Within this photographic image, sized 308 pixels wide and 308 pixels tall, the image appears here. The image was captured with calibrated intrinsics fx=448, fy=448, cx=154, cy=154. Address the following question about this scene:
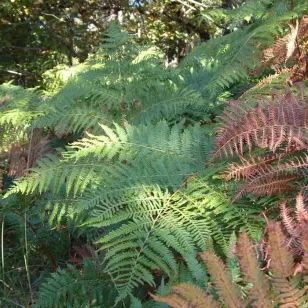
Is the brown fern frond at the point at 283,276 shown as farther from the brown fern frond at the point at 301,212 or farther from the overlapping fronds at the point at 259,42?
the overlapping fronds at the point at 259,42

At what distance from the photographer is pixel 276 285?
0.81 m

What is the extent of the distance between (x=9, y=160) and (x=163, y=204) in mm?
1195

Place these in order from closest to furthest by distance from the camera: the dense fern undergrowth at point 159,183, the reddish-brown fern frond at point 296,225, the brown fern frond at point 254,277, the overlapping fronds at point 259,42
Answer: the brown fern frond at point 254,277 → the reddish-brown fern frond at point 296,225 → the dense fern undergrowth at point 159,183 → the overlapping fronds at point 259,42

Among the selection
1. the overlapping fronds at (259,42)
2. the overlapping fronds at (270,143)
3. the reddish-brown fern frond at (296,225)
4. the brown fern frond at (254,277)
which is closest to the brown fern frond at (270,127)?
the overlapping fronds at (270,143)

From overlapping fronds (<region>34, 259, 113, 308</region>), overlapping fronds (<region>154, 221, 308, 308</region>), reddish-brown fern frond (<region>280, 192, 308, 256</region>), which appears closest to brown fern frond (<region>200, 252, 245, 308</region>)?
overlapping fronds (<region>154, 221, 308, 308</region>)

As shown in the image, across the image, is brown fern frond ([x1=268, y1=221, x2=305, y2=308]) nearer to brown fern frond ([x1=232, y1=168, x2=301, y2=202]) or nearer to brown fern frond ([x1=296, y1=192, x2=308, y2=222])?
brown fern frond ([x1=296, y1=192, x2=308, y2=222])

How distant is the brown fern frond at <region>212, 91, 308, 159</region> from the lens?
4.41 feet

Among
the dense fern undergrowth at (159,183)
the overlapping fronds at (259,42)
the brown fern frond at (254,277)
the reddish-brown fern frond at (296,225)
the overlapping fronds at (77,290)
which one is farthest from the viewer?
the overlapping fronds at (259,42)

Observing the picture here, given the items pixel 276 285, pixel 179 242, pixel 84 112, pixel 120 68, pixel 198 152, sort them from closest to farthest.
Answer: pixel 276 285, pixel 179 242, pixel 198 152, pixel 84 112, pixel 120 68

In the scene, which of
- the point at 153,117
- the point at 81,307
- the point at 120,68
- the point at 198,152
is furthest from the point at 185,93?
the point at 81,307

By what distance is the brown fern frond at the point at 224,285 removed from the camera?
82 centimetres

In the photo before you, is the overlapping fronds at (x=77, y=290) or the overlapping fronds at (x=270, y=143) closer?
the overlapping fronds at (x=270, y=143)

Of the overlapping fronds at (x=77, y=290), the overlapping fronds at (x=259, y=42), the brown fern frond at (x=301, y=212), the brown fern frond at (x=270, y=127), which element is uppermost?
the overlapping fronds at (x=259, y=42)

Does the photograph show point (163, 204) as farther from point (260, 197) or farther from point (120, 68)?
point (120, 68)
